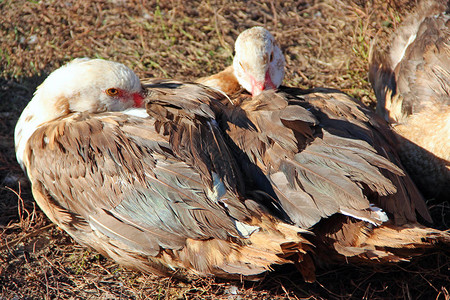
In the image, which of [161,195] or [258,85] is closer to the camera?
[161,195]

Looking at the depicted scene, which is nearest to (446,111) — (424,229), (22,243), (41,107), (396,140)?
(396,140)

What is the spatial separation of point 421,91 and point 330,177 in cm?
154

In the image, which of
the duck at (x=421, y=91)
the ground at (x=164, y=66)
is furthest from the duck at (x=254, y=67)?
the duck at (x=421, y=91)

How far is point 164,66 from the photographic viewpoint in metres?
5.26

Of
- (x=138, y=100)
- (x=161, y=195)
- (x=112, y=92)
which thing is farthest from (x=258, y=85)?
(x=161, y=195)

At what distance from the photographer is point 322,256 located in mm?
3377

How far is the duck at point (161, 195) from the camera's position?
10.0 feet

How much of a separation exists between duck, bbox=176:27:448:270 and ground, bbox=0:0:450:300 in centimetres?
36

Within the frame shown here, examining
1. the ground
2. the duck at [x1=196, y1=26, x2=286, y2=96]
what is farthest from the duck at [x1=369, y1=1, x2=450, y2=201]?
the duck at [x1=196, y1=26, x2=286, y2=96]

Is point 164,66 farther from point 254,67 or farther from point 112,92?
point 112,92

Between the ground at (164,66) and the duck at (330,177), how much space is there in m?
0.36

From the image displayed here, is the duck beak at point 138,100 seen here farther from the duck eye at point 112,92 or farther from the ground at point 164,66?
the ground at point 164,66

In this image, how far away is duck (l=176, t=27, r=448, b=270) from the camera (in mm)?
3041

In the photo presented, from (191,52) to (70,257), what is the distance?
2514mm
